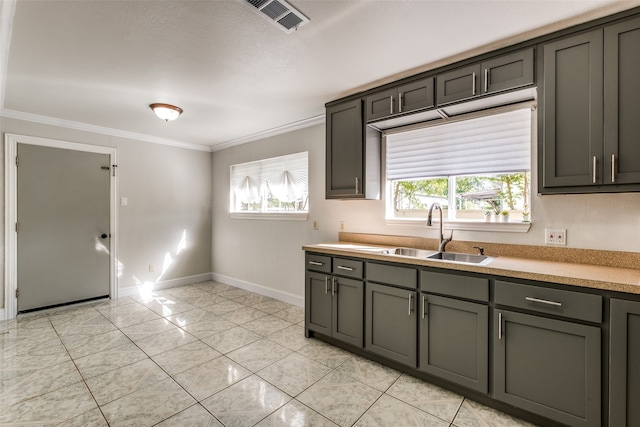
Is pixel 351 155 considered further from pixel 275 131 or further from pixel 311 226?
pixel 275 131

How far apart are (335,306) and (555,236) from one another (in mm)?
1876

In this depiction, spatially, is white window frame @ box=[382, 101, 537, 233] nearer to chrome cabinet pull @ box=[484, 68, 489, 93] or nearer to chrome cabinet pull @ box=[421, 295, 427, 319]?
chrome cabinet pull @ box=[484, 68, 489, 93]

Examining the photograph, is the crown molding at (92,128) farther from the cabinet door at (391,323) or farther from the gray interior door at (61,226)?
the cabinet door at (391,323)

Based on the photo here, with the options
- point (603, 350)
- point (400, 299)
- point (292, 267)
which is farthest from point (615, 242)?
point (292, 267)

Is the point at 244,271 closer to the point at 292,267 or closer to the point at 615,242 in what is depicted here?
the point at 292,267

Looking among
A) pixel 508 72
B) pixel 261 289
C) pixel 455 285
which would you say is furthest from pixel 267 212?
pixel 508 72

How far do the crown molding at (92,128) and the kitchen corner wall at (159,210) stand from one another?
0.19ft

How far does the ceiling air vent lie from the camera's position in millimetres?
1721

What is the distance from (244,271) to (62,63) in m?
3.45

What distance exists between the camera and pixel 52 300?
3.91 m

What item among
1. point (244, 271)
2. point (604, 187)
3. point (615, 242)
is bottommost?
point (244, 271)

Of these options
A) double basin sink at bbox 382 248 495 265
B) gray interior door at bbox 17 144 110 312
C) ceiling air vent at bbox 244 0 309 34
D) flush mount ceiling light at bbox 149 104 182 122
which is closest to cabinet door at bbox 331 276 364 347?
double basin sink at bbox 382 248 495 265

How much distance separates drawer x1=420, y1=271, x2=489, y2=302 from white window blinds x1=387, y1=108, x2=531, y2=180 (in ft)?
3.46

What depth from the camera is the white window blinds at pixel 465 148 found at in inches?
95.3
